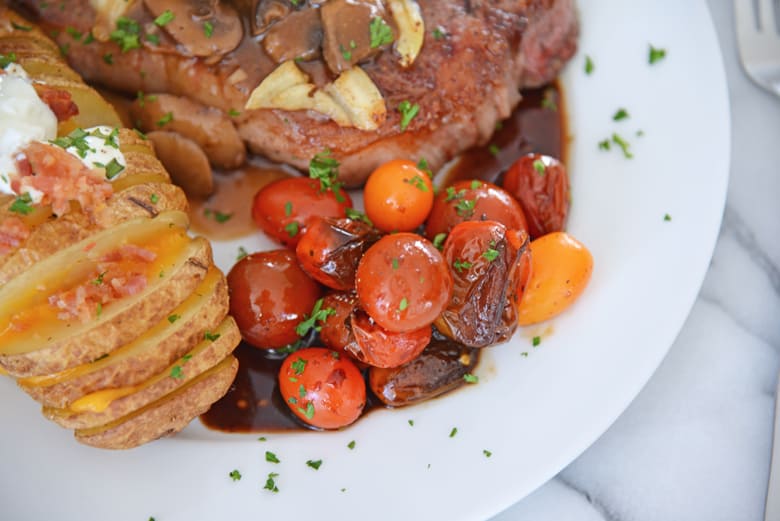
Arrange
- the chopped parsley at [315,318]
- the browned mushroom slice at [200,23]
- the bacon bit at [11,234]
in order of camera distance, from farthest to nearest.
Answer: the browned mushroom slice at [200,23] → the chopped parsley at [315,318] → the bacon bit at [11,234]

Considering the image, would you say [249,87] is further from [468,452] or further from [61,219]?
[468,452]

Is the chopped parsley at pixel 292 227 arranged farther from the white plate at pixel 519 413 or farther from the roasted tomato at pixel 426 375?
the roasted tomato at pixel 426 375

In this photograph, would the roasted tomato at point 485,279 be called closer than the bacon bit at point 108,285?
No

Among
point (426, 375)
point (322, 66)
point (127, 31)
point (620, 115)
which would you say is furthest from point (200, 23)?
point (620, 115)

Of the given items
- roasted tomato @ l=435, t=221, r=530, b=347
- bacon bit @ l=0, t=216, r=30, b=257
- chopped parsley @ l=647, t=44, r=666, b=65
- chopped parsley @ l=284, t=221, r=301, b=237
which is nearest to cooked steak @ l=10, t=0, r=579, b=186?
chopped parsley @ l=284, t=221, r=301, b=237

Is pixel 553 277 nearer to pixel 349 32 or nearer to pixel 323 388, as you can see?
pixel 323 388

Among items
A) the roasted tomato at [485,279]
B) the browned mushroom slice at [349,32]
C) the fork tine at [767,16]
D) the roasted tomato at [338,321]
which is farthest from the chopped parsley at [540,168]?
the fork tine at [767,16]

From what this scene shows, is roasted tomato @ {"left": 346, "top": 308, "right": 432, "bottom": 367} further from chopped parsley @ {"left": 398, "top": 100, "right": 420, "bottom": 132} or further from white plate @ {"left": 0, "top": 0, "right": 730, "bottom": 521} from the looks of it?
chopped parsley @ {"left": 398, "top": 100, "right": 420, "bottom": 132}
